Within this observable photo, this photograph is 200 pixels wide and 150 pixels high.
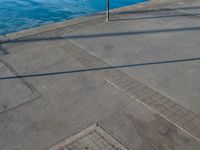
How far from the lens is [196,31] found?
1003 centimetres

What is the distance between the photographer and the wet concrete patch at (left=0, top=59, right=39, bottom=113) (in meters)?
6.67

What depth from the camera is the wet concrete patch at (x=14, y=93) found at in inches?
263

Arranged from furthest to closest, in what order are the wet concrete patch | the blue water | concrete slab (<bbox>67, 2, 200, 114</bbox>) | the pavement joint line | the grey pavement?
the blue water → concrete slab (<bbox>67, 2, 200, 114</bbox>) → the wet concrete patch → the grey pavement → the pavement joint line

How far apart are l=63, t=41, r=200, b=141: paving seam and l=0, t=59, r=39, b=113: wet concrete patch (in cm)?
180

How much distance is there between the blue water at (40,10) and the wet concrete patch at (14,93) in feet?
20.3

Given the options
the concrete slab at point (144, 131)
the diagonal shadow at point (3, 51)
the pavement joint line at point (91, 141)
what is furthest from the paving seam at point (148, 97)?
the diagonal shadow at point (3, 51)

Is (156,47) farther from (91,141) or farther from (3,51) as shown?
(3,51)

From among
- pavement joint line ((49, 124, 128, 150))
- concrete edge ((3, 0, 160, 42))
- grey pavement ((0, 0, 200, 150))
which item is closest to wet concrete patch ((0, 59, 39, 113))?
grey pavement ((0, 0, 200, 150))

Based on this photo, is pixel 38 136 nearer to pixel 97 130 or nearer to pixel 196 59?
pixel 97 130

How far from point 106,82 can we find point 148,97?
1.21 metres

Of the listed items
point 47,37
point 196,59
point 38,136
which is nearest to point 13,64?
point 47,37

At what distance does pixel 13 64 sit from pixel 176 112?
189 inches

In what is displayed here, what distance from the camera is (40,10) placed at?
15266 mm

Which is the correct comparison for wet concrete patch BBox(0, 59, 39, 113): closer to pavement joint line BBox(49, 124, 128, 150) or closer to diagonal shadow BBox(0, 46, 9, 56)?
diagonal shadow BBox(0, 46, 9, 56)
